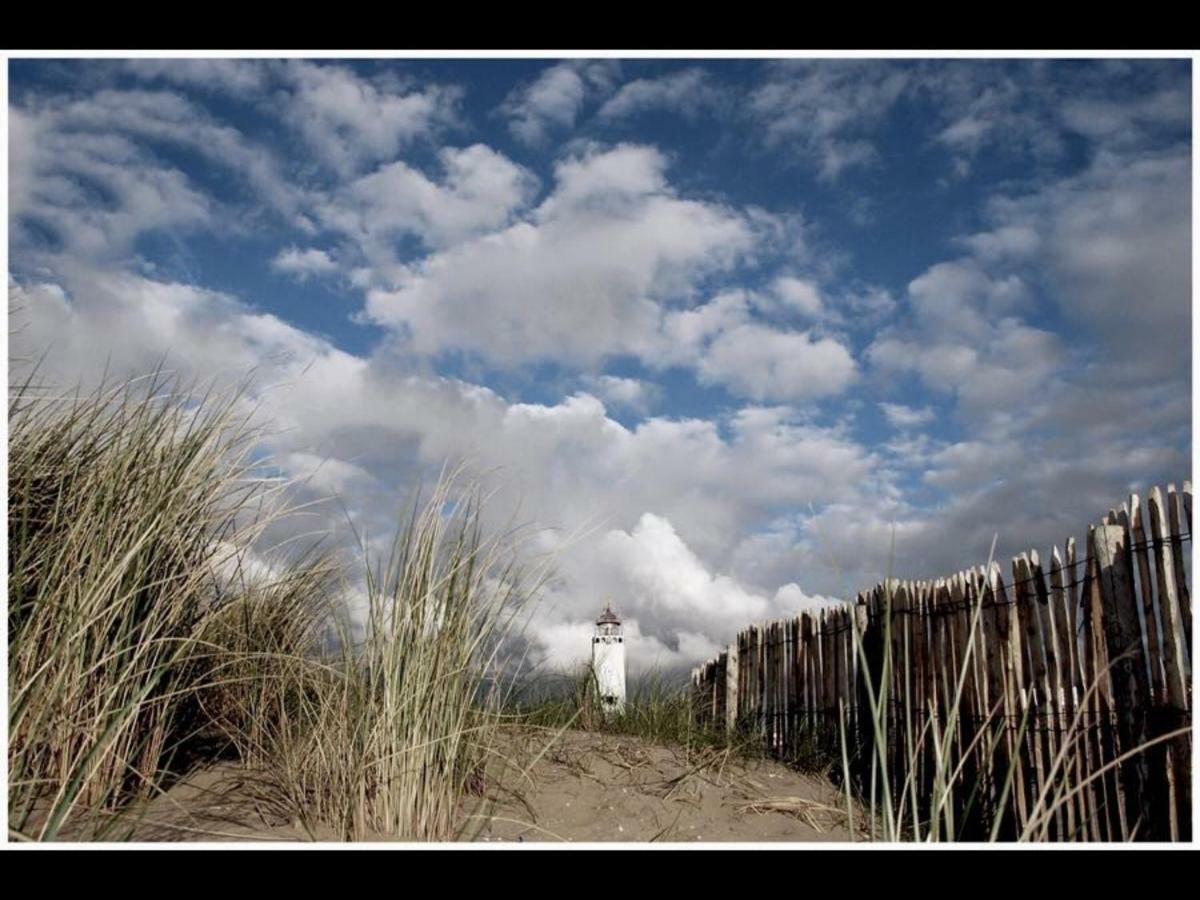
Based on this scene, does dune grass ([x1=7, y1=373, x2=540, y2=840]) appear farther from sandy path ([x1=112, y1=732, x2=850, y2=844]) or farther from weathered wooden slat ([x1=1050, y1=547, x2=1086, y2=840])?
weathered wooden slat ([x1=1050, y1=547, x2=1086, y2=840])

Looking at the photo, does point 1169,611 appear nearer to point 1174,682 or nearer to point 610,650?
point 1174,682

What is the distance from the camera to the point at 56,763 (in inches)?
97.9

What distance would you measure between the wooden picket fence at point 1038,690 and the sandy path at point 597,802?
1.60ft

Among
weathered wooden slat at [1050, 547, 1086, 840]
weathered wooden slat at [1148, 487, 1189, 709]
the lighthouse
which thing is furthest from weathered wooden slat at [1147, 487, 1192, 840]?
the lighthouse

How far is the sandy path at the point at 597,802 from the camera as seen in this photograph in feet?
8.81

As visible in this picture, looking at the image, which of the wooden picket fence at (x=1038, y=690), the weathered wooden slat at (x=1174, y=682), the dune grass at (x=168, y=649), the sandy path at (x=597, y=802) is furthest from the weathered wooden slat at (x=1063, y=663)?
the dune grass at (x=168, y=649)

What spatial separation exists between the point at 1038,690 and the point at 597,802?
1852 mm

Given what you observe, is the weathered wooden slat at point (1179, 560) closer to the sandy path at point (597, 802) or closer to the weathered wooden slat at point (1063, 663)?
the weathered wooden slat at point (1063, 663)

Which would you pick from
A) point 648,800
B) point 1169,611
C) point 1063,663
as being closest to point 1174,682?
point 1169,611

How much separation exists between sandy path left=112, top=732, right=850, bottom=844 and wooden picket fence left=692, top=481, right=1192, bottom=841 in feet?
1.60

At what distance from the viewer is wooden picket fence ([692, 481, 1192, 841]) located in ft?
9.76
